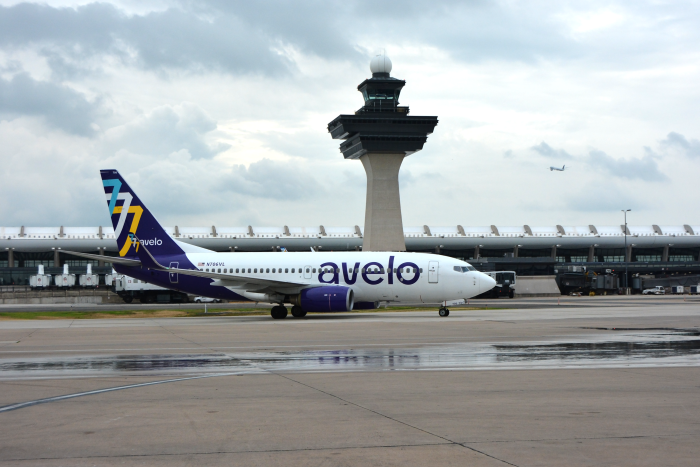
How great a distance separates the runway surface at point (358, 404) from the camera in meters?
8.07

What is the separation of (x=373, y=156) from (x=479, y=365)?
307ft

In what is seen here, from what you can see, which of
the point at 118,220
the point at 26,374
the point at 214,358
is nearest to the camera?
the point at 26,374

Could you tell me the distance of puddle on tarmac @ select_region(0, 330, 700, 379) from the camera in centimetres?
1589

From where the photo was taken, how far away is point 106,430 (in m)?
9.41

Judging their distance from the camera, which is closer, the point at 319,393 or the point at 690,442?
the point at 690,442

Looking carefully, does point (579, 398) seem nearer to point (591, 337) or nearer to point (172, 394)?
point (172, 394)

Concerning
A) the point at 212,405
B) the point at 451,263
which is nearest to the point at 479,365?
the point at 212,405

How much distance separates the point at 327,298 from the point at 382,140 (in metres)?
71.7

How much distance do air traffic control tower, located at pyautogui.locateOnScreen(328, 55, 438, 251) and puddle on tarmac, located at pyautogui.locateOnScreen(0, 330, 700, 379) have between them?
8701 centimetres

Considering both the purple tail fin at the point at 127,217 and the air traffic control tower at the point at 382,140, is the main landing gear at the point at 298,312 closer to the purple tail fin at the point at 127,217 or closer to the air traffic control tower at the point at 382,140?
the purple tail fin at the point at 127,217

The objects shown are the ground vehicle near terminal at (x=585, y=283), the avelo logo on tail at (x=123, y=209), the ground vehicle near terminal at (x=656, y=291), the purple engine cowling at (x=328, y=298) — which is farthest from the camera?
the ground vehicle near terminal at (x=656, y=291)

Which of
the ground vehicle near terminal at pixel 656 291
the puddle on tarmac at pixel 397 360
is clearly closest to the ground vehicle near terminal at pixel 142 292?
the puddle on tarmac at pixel 397 360

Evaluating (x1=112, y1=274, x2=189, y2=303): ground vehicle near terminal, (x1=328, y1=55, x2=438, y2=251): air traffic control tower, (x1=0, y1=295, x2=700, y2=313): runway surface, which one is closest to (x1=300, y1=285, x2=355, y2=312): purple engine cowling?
(x1=0, y1=295, x2=700, y2=313): runway surface

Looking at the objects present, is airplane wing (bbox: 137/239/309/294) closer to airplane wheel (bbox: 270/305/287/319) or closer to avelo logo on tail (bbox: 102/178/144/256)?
airplane wheel (bbox: 270/305/287/319)
